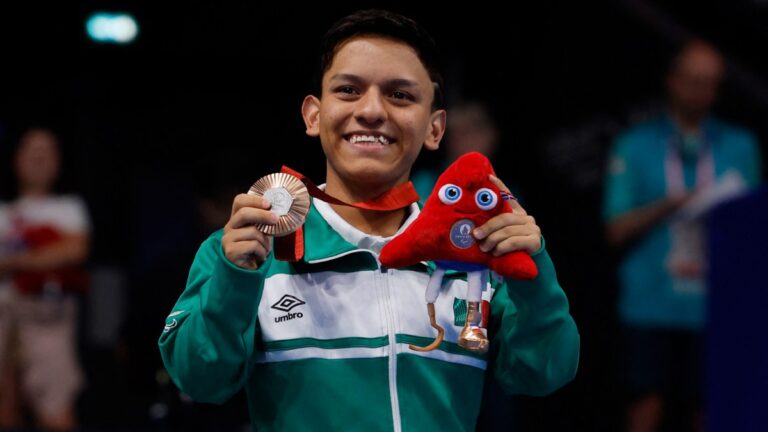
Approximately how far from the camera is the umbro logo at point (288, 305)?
169 cm

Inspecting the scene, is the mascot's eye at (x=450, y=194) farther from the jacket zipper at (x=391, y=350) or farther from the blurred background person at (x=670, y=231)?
the blurred background person at (x=670, y=231)

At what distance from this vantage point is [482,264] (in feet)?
5.10

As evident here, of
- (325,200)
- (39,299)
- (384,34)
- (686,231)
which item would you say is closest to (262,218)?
(325,200)

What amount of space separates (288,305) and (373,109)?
1.15ft

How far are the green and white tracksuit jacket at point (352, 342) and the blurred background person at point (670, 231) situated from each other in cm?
201

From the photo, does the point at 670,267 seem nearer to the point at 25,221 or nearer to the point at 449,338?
the point at 449,338

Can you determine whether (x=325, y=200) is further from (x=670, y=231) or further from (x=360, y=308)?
(x=670, y=231)

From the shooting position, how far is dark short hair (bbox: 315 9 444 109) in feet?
5.81

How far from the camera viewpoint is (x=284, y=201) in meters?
1.52

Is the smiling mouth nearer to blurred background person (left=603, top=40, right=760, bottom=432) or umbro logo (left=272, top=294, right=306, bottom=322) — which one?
umbro logo (left=272, top=294, right=306, bottom=322)

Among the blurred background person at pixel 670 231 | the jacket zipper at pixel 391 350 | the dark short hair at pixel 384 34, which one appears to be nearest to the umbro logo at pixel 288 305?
the jacket zipper at pixel 391 350

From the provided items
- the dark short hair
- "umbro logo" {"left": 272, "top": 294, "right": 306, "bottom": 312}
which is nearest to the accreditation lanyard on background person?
the dark short hair

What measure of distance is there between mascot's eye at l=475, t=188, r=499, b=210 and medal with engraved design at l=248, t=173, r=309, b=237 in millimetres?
255

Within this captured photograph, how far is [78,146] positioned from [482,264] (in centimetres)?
539
